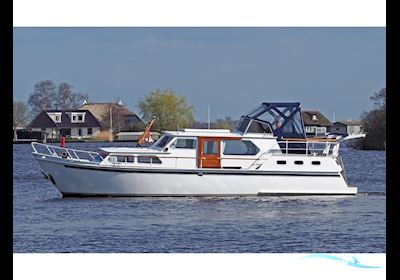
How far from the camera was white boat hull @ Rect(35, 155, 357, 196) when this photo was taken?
26594mm

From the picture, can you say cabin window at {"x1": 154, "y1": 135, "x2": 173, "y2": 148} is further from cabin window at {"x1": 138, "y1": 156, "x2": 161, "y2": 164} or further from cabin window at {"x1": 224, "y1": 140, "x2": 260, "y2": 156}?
cabin window at {"x1": 224, "y1": 140, "x2": 260, "y2": 156}

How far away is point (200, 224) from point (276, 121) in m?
6.23

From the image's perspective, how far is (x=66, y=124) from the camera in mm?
88000

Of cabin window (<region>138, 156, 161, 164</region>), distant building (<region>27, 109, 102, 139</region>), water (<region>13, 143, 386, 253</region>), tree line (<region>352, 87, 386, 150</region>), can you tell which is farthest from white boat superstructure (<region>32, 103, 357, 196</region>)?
distant building (<region>27, 109, 102, 139</region>)

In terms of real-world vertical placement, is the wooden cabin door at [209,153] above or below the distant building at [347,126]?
below

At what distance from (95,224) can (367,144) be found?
141 ft

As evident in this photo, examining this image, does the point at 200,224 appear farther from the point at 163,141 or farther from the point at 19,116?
the point at 19,116

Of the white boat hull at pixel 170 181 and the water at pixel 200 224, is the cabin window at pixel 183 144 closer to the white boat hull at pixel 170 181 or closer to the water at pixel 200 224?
the white boat hull at pixel 170 181

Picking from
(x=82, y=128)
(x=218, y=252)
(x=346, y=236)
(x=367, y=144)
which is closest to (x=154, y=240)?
(x=218, y=252)

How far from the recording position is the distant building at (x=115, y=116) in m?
82.6

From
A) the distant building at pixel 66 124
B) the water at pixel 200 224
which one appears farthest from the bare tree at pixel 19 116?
the water at pixel 200 224

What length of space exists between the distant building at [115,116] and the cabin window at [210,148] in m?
51.9

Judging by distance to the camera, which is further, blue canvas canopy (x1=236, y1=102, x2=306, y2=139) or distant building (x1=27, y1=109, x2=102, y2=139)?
distant building (x1=27, y1=109, x2=102, y2=139)

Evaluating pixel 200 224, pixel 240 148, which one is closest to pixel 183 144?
pixel 240 148
